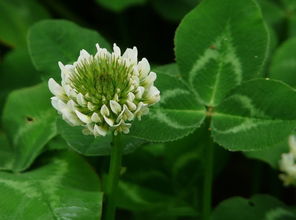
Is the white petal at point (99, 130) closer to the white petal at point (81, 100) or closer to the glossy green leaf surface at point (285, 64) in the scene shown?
the white petal at point (81, 100)

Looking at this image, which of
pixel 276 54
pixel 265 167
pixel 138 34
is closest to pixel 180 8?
pixel 138 34

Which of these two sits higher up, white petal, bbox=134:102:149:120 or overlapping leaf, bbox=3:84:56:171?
overlapping leaf, bbox=3:84:56:171

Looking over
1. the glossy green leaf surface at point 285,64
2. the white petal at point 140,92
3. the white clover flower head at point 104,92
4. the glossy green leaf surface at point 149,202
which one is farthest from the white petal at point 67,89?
the glossy green leaf surface at point 285,64

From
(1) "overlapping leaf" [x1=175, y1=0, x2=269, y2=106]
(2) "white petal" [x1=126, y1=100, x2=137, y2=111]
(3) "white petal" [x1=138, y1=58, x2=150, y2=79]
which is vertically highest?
(1) "overlapping leaf" [x1=175, y1=0, x2=269, y2=106]

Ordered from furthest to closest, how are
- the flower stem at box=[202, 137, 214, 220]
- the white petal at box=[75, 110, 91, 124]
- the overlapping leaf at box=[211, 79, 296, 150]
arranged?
1. the flower stem at box=[202, 137, 214, 220]
2. the overlapping leaf at box=[211, 79, 296, 150]
3. the white petal at box=[75, 110, 91, 124]

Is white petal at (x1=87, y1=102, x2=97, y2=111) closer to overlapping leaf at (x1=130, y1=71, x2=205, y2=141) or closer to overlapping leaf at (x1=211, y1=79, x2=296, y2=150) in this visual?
overlapping leaf at (x1=130, y1=71, x2=205, y2=141)

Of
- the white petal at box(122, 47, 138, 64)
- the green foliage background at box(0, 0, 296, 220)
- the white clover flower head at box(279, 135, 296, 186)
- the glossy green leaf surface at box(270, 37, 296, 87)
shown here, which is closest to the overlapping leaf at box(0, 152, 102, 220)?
the green foliage background at box(0, 0, 296, 220)

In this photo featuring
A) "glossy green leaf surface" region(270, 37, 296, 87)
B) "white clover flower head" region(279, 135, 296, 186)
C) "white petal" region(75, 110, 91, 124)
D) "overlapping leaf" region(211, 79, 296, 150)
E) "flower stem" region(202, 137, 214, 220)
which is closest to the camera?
"white petal" region(75, 110, 91, 124)
